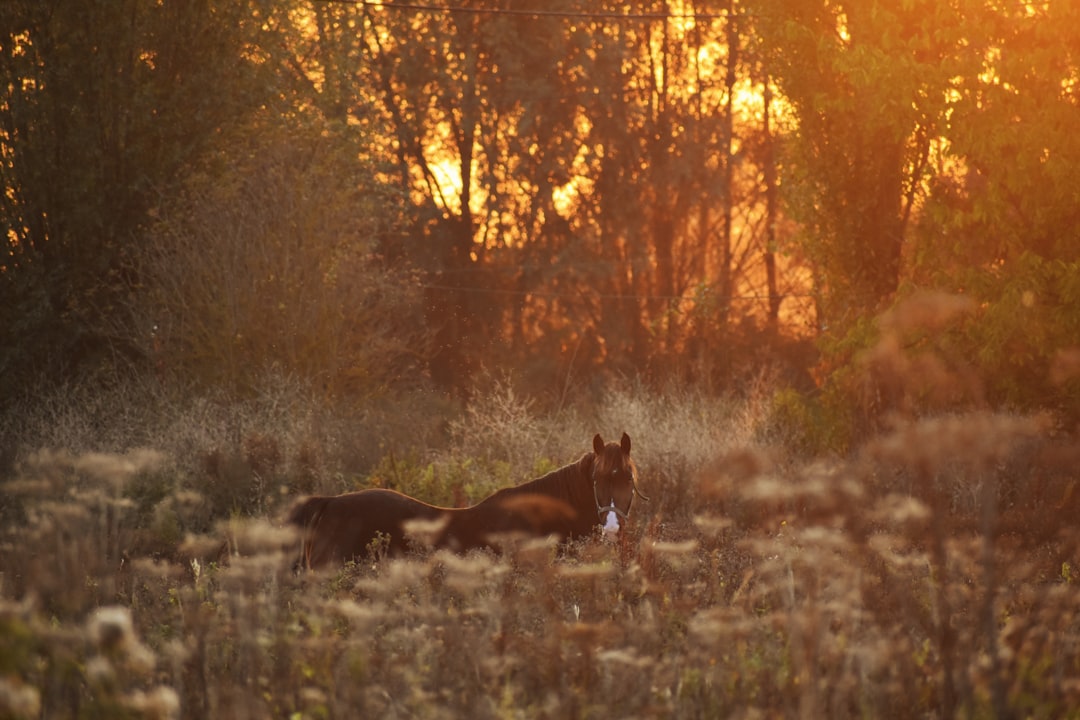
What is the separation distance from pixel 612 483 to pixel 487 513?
1.05m

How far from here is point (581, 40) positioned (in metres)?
40.4

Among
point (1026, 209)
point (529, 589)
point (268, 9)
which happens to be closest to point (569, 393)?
point (268, 9)

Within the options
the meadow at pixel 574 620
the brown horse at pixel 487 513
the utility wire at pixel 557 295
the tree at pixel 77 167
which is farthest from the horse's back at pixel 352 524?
the utility wire at pixel 557 295

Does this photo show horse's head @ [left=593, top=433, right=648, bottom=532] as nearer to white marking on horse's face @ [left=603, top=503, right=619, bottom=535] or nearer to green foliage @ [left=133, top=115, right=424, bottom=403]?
white marking on horse's face @ [left=603, top=503, right=619, bottom=535]

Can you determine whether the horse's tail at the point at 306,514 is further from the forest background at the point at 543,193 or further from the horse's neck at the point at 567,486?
the forest background at the point at 543,193

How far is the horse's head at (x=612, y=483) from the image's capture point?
396 inches

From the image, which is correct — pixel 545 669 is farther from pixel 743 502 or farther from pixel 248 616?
pixel 743 502

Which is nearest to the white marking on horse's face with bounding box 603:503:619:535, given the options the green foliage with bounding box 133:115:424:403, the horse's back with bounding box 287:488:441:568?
the horse's back with bounding box 287:488:441:568

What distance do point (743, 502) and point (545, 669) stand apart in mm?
9045

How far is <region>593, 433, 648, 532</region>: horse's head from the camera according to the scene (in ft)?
33.0

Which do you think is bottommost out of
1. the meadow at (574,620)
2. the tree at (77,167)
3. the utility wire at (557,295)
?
the meadow at (574,620)

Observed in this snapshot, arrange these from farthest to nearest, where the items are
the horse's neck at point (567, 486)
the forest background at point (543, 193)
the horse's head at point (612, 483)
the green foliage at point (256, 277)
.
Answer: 1. the green foliage at point (256, 277)
2. the forest background at point (543, 193)
3. the horse's neck at point (567, 486)
4. the horse's head at point (612, 483)

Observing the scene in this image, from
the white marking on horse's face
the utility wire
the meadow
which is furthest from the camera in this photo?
the utility wire

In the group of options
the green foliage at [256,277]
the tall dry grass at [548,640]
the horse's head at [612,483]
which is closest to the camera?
the tall dry grass at [548,640]
